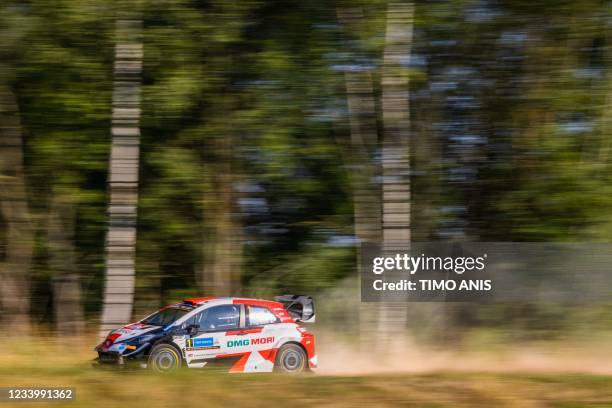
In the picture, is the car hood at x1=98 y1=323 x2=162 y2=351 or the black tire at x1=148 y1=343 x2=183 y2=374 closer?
the black tire at x1=148 y1=343 x2=183 y2=374

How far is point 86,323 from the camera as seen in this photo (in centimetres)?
1597

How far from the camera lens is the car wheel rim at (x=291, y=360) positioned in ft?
34.2

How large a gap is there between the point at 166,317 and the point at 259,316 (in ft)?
4.43

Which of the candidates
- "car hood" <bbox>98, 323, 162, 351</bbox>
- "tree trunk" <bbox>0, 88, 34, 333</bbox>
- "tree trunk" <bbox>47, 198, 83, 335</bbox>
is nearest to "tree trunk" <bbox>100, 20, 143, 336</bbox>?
"car hood" <bbox>98, 323, 162, 351</bbox>

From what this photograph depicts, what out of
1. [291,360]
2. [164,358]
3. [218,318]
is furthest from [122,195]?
[291,360]

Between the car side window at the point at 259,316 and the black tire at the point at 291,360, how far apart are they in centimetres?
45

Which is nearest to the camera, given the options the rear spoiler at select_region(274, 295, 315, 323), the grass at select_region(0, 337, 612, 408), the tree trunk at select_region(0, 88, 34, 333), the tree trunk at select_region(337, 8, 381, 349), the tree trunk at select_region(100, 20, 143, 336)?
the grass at select_region(0, 337, 612, 408)

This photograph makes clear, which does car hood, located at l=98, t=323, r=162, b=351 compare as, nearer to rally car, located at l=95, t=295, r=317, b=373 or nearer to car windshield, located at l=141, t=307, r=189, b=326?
rally car, located at l=95, t=295, r=317, b=373

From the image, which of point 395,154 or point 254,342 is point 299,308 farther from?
point 395,154

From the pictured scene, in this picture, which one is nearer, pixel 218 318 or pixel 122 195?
pixel 218 318

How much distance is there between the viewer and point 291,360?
10.5 metres

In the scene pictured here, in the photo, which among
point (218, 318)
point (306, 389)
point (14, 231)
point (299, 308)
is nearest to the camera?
point (306, 389)

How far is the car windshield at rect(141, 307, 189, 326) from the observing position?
34.3 feet

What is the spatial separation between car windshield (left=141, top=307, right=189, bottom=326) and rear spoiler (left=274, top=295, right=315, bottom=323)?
162cm
